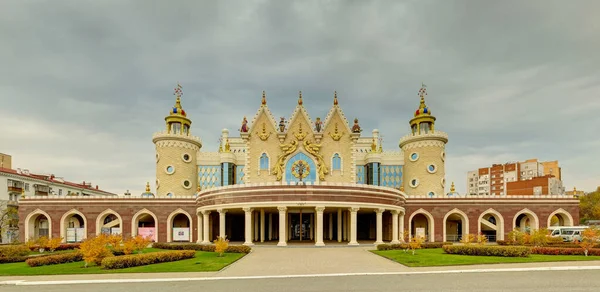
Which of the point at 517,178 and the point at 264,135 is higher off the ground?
the point at 264,135

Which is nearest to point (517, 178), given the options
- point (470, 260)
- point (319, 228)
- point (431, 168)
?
point (431, 168)

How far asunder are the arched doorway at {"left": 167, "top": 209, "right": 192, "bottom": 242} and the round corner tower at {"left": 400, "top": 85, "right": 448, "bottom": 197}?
3375 cm

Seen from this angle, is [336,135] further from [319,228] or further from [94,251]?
[94,251]

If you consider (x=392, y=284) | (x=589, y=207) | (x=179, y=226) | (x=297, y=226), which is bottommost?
(x=589, y=207)

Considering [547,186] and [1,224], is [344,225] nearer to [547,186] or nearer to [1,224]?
[1,224]

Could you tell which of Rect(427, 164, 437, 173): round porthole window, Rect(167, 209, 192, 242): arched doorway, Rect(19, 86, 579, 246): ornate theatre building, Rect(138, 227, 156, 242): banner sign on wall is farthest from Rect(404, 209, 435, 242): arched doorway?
Rect(138, 227, 156, 242): banner sign on wall

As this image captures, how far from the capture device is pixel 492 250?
1142 inches

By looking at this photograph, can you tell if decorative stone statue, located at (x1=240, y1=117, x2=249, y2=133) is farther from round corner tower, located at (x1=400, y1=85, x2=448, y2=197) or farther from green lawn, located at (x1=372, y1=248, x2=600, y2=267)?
green lawn, located at (x1=372, y1=248, x2=600, y2=267)

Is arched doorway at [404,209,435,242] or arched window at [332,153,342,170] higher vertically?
arched window at [332,153,342,170]

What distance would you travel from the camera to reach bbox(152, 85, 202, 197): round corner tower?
192 ft

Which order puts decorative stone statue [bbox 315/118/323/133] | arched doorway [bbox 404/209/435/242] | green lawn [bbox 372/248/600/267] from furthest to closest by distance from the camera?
decorative stone statue [bbox 315/118/323/133] → arched doorway [bbox 404/209/435/242] → green lawn [bbox 372/248/600/267]

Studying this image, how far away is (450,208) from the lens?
52.1 meters

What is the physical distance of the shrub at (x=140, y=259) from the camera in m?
24.0

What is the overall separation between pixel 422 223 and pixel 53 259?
45.5 metres
